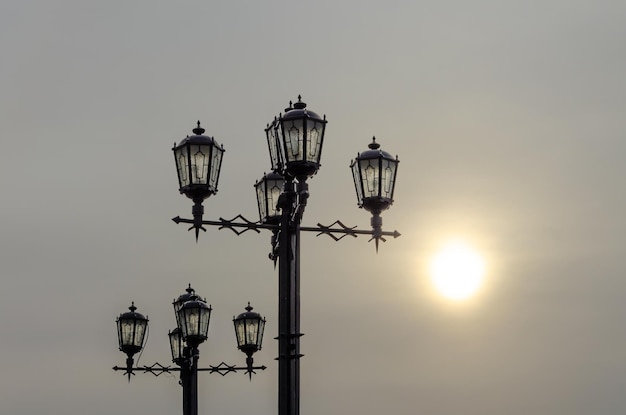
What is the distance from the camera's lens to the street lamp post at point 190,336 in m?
23.8

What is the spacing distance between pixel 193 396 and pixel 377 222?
33.3 ft

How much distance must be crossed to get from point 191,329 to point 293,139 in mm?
9365

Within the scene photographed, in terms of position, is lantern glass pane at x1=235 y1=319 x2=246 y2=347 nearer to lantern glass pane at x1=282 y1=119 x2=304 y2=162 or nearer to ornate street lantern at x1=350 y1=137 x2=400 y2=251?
ornate street lantern at x1=350 y1=137 x2=400 y2=251

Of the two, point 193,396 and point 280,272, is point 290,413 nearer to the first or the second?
point 280,272

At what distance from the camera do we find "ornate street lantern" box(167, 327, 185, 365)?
26.6m

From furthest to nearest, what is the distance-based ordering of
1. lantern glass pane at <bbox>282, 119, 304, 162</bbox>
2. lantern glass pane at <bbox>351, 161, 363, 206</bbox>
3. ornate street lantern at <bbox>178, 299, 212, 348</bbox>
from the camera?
ornate street lantern at <bbox>178, 299, 212, 348</bbox> → lantern glass pane at <bbox>351, 161, 363, 206</bbox> → lantern glass pane at <bbox>282, 119, 304, 162</bbox>

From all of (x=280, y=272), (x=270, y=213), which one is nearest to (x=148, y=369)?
(x=270, y=213)

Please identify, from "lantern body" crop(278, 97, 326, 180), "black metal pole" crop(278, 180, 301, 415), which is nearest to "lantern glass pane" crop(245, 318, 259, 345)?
"black metal pole" crop(278, 180, 301, 415)

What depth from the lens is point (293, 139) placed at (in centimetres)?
1537

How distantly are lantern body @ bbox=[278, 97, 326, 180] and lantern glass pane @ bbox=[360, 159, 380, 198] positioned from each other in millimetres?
1242

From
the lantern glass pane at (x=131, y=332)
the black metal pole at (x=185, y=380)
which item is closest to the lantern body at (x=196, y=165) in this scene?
the lantern glass pane at (x=131, y=332)

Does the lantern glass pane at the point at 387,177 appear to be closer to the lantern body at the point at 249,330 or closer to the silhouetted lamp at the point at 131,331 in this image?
the lantern body at the point at 249,330

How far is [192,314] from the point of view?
→ 23734 millimetres

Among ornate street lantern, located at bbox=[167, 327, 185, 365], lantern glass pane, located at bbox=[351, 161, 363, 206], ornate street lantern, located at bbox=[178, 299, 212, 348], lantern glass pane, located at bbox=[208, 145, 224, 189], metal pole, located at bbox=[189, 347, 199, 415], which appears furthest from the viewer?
ornate street lantern, located at bbox=[167, 327, 185, 365]
